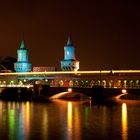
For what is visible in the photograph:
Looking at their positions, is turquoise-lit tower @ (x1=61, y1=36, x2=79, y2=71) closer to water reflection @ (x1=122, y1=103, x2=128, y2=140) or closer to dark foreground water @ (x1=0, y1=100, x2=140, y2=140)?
dark foreground water @ (x1=0, y1=100, x2=140, y2=140)

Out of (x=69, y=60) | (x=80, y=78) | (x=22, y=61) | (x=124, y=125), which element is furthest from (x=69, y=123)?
(x=22, y=61)

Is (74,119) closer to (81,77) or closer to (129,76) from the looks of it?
(129,76)

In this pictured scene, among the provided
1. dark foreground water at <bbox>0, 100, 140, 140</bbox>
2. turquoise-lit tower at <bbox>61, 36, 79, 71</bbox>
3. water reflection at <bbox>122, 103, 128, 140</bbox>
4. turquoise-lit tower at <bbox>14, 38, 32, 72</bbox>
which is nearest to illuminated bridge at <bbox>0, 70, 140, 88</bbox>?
turquoise-lit tower at <bbox>61, 36, 79, 71</bbox>

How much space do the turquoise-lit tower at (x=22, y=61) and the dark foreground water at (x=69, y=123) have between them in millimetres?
54332

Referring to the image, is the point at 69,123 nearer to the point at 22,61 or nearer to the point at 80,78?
the point at 80,78

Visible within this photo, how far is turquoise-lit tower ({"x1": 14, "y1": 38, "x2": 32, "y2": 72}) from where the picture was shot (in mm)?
107188

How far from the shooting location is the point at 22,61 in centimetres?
10919

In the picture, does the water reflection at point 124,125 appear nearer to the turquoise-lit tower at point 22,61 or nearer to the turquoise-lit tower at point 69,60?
the turquoise-lit tower at point 69,60

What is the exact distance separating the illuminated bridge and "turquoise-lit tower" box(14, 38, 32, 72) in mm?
10405

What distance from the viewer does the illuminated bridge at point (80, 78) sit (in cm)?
7914

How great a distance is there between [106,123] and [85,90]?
24.6m

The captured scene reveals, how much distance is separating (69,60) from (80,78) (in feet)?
54.9

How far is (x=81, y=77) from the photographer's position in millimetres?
86750

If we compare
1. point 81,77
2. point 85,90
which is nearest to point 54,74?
point 81,77
